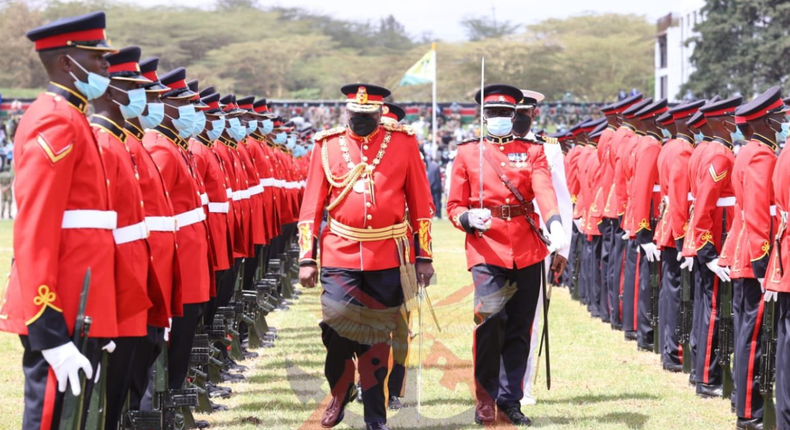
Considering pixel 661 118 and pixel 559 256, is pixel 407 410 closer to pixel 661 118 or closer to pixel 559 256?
pixel 559 256

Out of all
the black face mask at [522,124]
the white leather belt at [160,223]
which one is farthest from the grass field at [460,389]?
the white leather belt at [160,223]

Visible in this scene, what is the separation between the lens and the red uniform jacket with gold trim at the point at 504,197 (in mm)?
7891

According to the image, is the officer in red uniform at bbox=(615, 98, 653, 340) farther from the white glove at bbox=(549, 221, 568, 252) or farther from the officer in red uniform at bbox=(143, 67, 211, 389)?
the officer in red uniform at bbox=(143, 67, 211, 389)

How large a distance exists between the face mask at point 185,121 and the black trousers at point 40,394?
10.2 ft

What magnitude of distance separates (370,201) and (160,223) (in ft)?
5.16

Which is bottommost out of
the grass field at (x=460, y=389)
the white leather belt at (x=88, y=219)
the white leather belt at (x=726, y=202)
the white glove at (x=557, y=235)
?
the grass field at (x=460, y=389)

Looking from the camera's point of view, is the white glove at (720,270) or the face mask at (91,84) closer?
the face mask at (91,84)

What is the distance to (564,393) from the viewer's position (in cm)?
906

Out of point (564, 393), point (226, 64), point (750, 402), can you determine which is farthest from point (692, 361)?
point (226, 64)

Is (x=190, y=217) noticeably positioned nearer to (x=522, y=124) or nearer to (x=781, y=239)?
(x=522, y=124)

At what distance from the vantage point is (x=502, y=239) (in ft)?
25.9

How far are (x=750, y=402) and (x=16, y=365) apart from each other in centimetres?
605

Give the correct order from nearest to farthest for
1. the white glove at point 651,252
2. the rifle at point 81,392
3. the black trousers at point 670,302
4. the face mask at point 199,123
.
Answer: the rifle at point 81,392 → the face mask at point 199,123 → the black trousers at point 670,302 → the white glove at point 651,252

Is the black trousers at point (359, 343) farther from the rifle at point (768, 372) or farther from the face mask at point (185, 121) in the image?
the rifle at point (768, 372)
